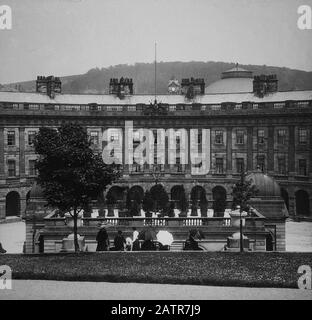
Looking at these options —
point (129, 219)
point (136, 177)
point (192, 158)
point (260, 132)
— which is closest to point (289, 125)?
point (260, 132)

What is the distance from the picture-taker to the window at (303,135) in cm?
5909

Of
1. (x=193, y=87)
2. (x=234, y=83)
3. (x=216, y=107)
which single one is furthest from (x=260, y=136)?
(x=234, y=83)

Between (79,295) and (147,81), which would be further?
(147,81)

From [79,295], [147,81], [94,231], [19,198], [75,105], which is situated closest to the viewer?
[79,295]

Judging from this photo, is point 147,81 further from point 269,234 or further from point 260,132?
point 269,234

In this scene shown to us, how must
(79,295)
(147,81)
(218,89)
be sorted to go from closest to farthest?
(79,295) < (218,89) < (147,81)

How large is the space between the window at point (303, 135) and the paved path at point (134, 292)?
131ft

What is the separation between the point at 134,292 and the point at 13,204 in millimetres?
42284

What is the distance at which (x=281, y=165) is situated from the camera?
60750 millimetres

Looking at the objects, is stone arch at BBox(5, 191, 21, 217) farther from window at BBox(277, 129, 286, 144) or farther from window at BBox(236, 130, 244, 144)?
window at BBox(277, 129, 286, 144)

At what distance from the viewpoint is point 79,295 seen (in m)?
20.9

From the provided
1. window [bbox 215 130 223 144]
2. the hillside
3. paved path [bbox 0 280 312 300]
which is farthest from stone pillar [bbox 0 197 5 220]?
the hillside

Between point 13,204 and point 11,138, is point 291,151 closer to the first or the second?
point 11,138

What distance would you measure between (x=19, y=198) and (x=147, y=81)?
170ft
